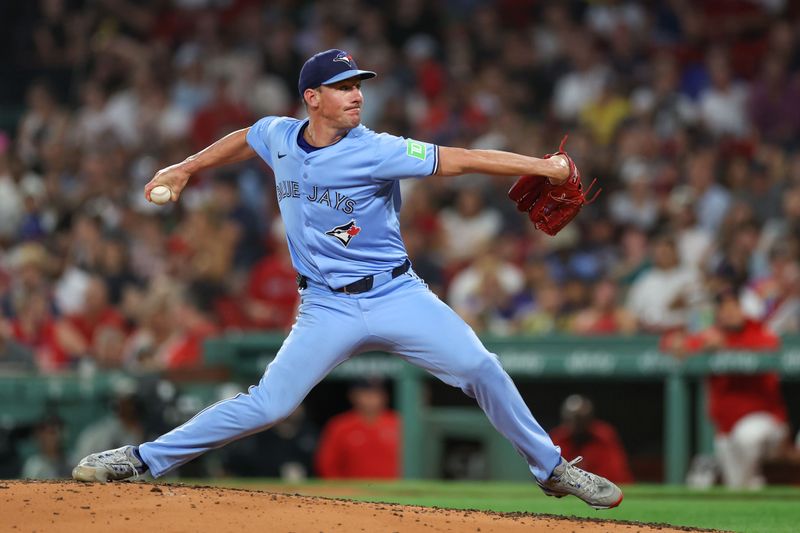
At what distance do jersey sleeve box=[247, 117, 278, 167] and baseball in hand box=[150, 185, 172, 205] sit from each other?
437mm

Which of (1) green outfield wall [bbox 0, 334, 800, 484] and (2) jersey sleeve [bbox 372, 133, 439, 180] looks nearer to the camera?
(2) jersey sleeve [bbox 372, 133, 439, 180]

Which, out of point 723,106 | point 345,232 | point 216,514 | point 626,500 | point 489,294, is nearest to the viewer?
point 216,514

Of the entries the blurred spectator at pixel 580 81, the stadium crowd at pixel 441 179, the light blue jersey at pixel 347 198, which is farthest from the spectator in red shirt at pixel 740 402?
the light blue jersey at pixel 347 198

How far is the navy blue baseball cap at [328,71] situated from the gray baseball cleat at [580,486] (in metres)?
1.82

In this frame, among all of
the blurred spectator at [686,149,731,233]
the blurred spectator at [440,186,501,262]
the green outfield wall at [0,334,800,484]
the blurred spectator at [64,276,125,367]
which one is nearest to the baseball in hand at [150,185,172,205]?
the green outfield wall at [0,334,800,484]

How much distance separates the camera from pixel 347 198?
5504 millimetres

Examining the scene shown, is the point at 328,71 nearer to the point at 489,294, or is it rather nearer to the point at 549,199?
the point at 549,199

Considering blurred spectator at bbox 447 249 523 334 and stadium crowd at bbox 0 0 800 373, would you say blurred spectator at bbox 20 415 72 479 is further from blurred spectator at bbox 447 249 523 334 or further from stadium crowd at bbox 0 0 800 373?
blurred spectator at bbox 447 249 523 334

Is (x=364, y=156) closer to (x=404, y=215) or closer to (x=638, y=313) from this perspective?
(x=638, y=313)

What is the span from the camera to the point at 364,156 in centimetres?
546

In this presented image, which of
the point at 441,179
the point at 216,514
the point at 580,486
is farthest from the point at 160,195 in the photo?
the point at 441,179

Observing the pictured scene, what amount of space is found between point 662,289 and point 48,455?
4.88 meters

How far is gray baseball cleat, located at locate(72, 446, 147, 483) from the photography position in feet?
18.6

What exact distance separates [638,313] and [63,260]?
577cm
